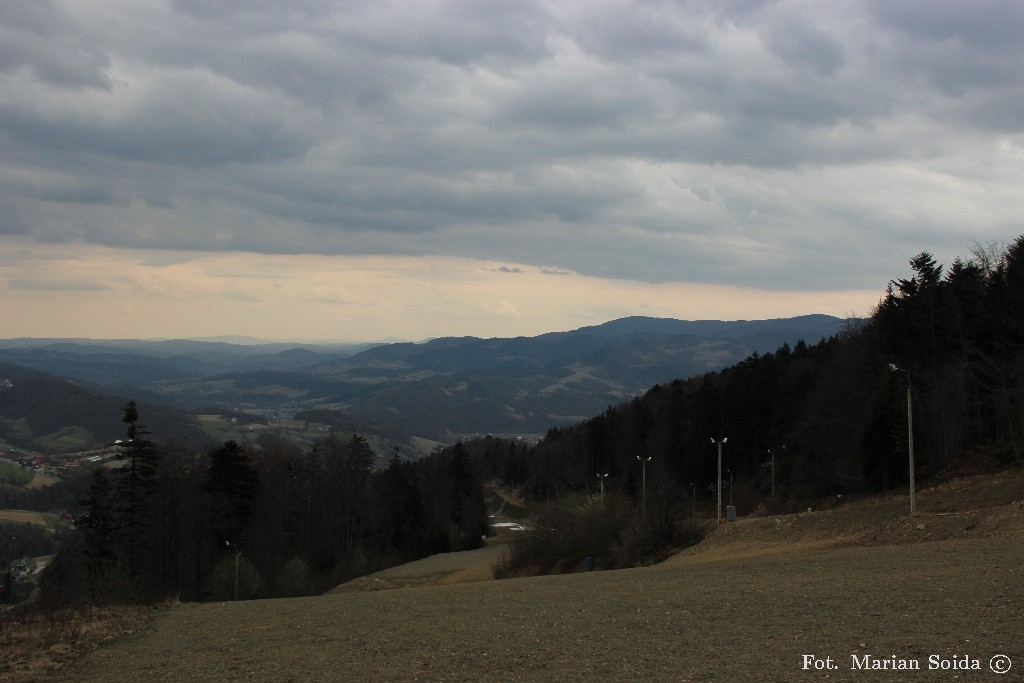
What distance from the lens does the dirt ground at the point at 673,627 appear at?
12.6 metres

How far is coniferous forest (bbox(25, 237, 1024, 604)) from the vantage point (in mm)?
50031

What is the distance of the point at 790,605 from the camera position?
17.6 metres

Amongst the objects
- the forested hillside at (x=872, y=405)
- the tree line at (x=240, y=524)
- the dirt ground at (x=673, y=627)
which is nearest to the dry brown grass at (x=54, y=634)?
the dirt ground at (x=673, y=627)

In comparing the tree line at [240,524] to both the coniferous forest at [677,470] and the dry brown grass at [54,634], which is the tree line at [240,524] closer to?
the coniferous forest at [677,470]

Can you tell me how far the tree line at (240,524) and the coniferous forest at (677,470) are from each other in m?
0.15

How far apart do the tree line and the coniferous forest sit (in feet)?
0.50

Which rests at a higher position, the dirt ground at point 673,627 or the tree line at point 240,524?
the dirt ground at point 673,627

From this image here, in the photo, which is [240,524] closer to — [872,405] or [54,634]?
[54,634]

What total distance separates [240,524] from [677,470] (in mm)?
49777

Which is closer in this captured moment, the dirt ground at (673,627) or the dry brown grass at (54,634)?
the dirt ground at (673,627)

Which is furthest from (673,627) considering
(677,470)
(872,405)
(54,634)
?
(677,470)

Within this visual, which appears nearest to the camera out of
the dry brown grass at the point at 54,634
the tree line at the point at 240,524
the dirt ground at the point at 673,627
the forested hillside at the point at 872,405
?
the dirt ground at the point at 673,627

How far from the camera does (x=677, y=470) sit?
9181 centimetres

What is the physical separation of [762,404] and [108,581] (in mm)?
63861
